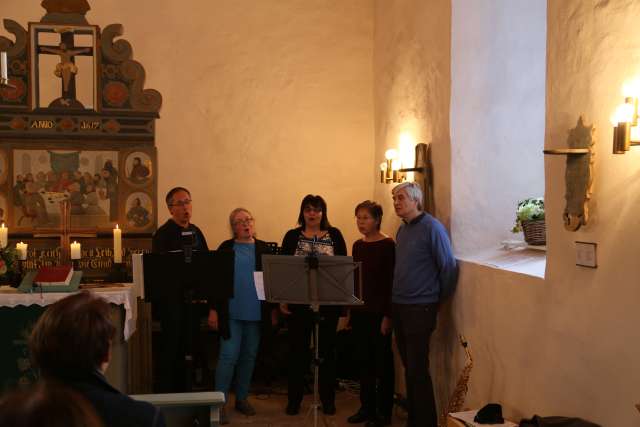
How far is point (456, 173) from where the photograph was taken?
5.11 m

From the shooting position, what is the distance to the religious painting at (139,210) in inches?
273

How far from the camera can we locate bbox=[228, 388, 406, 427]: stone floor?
Answer: 5447mm

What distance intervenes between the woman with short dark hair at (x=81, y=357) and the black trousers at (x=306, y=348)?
3786 millimetres

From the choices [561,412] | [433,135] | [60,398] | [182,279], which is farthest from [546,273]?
[60,398]

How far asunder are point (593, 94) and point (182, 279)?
2.94 metres

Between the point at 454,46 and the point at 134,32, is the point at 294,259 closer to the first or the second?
the point at 454,46

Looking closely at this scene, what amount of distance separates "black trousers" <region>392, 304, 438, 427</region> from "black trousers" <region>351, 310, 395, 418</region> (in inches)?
16.2

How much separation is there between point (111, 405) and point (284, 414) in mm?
4080

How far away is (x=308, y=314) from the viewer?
5590 millimetres

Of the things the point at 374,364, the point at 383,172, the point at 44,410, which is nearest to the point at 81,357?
the point at 44,410

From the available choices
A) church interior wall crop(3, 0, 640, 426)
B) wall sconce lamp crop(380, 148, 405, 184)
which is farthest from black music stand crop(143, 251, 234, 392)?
wall sconce lamp crop(380, 148, 405, 184)

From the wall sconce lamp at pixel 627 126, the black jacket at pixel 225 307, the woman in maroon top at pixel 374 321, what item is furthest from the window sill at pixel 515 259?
the black jacket at pixel 225 307

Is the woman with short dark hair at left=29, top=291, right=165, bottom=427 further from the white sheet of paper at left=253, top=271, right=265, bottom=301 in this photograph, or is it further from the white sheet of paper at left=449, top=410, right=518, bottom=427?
the white sheet of paper at left=253, top=271, right=265, bottom=301

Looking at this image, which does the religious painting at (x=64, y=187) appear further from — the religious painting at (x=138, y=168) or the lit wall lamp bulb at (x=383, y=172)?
the lit wall lamp bulb at (x=383, y=172)
